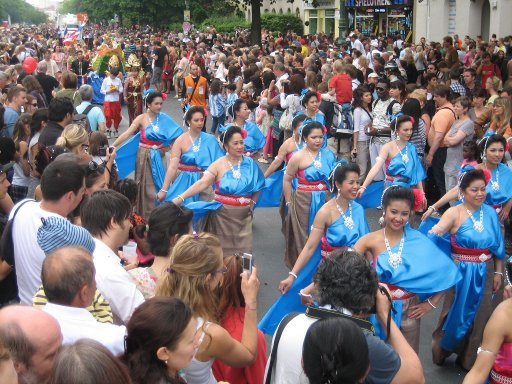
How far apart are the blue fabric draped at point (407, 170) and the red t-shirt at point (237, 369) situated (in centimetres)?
449

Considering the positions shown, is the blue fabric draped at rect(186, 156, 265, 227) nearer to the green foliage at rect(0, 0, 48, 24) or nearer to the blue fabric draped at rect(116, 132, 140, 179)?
the blue fabric draped at rect(116, 132, 140, 179)

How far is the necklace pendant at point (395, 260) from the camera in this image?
203 inches

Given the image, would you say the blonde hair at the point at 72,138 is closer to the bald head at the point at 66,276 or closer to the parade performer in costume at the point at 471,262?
the parade performer in costume at the point at 471,262

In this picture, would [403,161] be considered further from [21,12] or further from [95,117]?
[21,12]

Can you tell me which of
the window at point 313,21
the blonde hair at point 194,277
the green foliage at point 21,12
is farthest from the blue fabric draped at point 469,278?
the green foliage at point 21,12

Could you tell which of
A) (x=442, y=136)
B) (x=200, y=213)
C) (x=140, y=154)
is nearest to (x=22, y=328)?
(x=200, y=213)

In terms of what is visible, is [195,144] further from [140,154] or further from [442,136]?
[442,136]

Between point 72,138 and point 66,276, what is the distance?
3.79 m

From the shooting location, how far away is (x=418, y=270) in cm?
517

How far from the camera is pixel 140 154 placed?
9.71 m

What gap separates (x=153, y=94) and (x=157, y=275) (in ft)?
18.2

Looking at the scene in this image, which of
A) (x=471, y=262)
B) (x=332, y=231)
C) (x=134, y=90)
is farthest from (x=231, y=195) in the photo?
(x=134, y=90)

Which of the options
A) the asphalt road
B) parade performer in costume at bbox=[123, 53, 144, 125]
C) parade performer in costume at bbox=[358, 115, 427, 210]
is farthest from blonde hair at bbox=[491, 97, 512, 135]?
parade performer in costume at bbox=[123, 53, 144, 125]

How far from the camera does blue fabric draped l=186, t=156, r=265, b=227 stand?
293 inches
